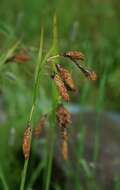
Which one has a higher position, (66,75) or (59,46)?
(59,46)

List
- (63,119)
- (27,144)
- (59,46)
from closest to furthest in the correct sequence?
(27,144) < (63,119) < (59,46)

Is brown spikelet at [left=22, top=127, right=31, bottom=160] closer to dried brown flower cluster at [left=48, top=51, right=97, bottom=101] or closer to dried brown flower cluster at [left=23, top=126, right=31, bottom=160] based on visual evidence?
dried brown flower cluster at [left=23, top=126, right=31, bottom=160]

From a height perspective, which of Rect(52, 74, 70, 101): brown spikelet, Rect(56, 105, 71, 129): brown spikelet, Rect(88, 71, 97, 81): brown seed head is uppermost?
Rect(88, 71, 97, 81): brown seed head

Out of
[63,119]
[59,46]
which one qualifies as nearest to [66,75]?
[63,119]

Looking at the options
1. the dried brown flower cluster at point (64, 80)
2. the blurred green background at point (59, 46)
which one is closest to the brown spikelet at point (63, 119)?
the dried brown flower cluster at point (64, 80)

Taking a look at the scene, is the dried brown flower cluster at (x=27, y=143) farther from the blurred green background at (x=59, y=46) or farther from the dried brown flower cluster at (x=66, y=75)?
the blurred green background at (x=59, y=46)

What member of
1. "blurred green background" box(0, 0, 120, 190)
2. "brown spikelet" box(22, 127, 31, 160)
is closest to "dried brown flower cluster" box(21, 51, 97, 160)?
"brown spikelet" box(22, 127, 31, 160)

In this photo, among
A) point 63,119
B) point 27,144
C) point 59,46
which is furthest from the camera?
point 59,46

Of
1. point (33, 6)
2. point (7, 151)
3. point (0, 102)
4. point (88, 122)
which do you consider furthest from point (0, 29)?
point (33, 6)

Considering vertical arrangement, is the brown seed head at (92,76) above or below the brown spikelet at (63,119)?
above

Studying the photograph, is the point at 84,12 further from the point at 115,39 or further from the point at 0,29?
the point at 0,29

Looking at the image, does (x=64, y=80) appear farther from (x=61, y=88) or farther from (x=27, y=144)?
(x=27, y=144)
